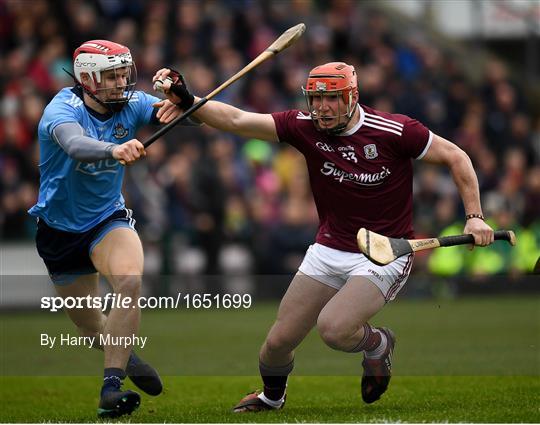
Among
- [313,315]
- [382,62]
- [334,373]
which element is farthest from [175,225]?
[313,315]

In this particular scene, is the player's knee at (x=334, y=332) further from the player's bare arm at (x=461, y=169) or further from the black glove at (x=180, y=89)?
Result: the black glove at (x=180, y=89)

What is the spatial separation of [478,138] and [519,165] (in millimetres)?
674

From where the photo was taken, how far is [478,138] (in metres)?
17.6

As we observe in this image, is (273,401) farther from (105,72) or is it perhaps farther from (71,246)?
(105,72)

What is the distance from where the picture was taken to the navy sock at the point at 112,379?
7.33 m

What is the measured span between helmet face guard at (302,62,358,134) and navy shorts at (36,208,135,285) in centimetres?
139

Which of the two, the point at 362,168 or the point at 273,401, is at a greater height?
the point at 362,168

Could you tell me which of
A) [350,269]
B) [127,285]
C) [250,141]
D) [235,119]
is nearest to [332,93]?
[235,119]

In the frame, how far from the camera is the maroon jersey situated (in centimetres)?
772

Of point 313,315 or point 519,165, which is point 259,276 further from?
point 313,315

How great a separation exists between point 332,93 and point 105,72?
1.40m

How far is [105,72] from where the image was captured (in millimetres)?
7750

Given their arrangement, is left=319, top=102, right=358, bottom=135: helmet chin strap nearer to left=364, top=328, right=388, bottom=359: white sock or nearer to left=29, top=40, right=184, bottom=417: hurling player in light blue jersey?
left=29, top=40, right=184, bottom=417: hurling player in light blue jersey

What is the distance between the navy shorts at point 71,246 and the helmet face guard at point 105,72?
28.9 inches
